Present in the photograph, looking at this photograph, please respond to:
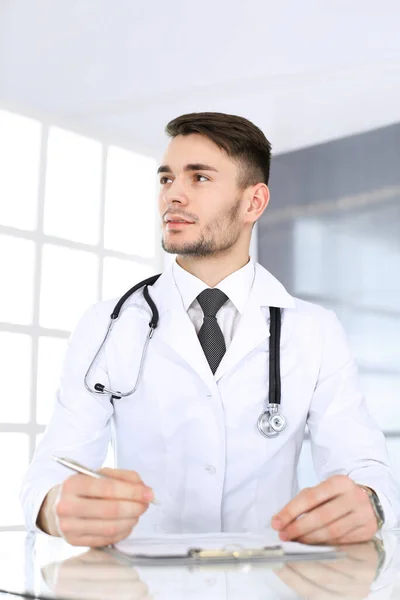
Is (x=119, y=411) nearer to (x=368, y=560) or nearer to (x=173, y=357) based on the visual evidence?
(x=173, y=357)

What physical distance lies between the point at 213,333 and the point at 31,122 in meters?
1.49

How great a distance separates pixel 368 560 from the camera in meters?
1.04

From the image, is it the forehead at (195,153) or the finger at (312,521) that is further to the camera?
the forehead at (195,153)

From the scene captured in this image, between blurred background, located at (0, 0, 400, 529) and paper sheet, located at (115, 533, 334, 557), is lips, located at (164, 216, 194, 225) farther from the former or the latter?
blurred background, located at (0, 0, 400, 529)

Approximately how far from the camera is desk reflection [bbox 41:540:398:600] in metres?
0.79

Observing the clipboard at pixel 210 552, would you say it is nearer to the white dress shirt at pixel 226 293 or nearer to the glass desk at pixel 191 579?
the glass desk at pixel 191 579

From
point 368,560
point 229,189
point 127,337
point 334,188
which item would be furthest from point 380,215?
point 368,560

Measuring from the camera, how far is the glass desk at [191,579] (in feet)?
2.60

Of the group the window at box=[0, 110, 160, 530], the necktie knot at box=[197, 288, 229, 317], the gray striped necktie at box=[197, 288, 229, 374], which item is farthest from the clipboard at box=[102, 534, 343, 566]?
the window at box=[0, 110, 160, 530]

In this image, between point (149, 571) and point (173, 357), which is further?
point (173, 357)

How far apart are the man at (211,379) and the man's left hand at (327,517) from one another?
273 millimetres

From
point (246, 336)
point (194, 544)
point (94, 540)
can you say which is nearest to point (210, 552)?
point (194, 544)

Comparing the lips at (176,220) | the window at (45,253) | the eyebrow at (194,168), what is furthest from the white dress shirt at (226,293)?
the window at (45,253)

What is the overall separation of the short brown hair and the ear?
2 centimetres
